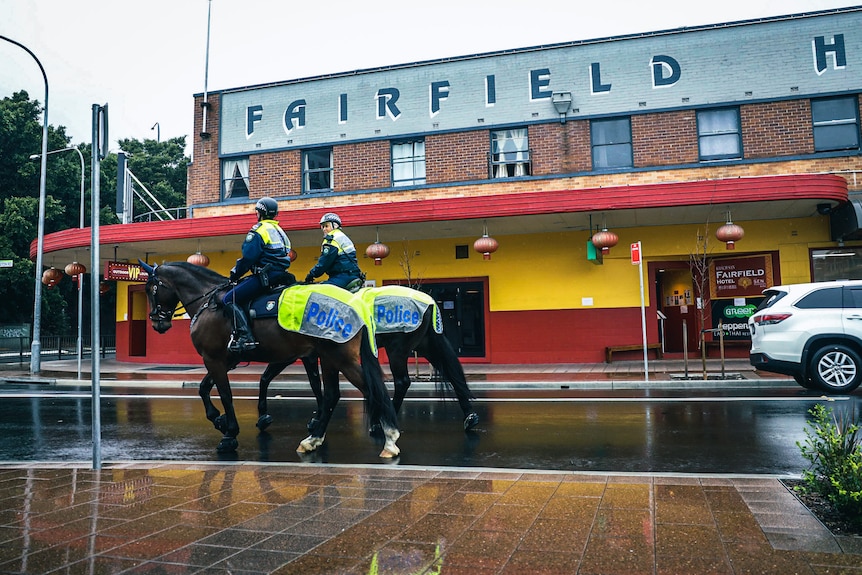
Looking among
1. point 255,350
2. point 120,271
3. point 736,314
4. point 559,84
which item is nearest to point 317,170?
point 120,271

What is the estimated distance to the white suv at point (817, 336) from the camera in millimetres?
11000

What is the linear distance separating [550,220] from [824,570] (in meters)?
14.3

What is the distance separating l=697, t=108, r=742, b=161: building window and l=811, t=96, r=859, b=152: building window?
6.52 feet

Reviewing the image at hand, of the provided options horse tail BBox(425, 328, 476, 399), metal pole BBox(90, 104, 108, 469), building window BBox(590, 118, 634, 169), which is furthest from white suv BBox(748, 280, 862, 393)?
metal pole BBox(90, 104, 108, 469)

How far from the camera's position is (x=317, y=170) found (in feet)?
Answer: 69.3

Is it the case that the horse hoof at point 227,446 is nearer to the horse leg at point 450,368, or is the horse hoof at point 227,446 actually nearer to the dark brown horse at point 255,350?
the dark brown horse at point 255,350

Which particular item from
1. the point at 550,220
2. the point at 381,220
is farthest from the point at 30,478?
the point at 550,220

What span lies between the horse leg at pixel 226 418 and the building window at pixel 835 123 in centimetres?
1715

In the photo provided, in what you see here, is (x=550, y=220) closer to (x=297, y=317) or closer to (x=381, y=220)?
(x=381, y=220)

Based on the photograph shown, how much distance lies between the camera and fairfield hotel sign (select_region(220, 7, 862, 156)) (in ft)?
58.6

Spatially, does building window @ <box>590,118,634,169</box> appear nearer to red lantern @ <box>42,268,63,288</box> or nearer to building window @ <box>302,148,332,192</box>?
building window @ <box>302,148,332,192</box>

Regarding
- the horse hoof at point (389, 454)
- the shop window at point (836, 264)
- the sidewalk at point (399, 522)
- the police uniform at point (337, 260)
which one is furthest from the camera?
the shop window at point (836, 264)

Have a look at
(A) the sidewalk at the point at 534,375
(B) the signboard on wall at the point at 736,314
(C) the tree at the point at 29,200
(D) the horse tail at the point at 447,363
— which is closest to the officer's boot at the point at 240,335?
(D) the horse tail at the point at 447,363

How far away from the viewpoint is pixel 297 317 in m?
7.05
